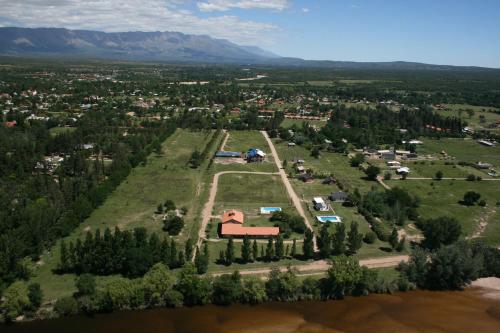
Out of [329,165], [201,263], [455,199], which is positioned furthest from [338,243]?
[329,165]

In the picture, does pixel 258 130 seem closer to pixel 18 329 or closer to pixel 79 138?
pixel 79 138

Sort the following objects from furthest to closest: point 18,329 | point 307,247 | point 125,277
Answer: point 307,247 → point 125,277 → point 18,329

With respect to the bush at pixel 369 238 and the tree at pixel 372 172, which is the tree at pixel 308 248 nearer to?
the bush at pixel 369 238

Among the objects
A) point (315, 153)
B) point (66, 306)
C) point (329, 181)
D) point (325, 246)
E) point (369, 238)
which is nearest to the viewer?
point (66, 306)

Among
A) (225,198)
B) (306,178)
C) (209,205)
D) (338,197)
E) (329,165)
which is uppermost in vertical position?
(329,165)

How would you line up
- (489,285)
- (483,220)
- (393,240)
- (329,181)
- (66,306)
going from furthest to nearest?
(329,181)
(483,220)
(393,240)
(489,285)
(66,306)

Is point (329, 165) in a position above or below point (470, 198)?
below

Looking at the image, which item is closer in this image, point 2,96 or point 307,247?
point 307,247

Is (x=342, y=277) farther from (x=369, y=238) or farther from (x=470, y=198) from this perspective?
(x=470, y=198)

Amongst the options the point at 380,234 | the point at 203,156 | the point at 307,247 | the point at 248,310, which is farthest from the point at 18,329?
the point at 203,156
